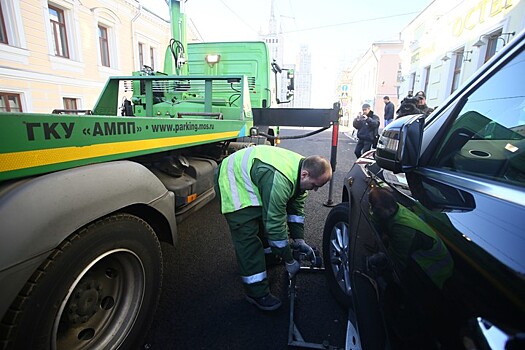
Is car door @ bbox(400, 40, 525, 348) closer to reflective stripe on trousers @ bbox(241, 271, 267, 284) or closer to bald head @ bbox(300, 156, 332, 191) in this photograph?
bald head @ bbox(300, 156, 332, 191)

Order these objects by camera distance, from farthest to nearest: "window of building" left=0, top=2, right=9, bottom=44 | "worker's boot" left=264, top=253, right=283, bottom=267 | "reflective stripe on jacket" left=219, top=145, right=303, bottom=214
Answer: "window of building" left=0, top=2, right=9, bottom=44 < "worker's boot" left=264, top=253, right=283, bottom=267 < "reflective stripe on jacket" left=219, top=145, right=303, bottom=214

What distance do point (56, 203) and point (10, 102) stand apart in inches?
442

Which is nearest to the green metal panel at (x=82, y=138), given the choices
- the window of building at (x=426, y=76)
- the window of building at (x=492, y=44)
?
the window of building at (x=492, y=44)

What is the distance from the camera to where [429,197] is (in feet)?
3.38

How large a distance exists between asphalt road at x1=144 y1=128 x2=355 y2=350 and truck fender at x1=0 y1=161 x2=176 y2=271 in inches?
36.9

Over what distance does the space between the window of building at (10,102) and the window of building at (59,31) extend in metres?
2.34

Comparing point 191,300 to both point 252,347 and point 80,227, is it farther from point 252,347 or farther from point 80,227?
point 80,227

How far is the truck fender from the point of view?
1010 mm

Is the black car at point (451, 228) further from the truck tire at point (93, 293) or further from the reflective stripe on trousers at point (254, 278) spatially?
the truck tire at point (93, 293)

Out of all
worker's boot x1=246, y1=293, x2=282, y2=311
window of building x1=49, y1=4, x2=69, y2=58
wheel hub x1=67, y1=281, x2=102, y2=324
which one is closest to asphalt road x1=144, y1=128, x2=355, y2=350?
worker's boot x1=246, y1=293, x2=282, y2=311

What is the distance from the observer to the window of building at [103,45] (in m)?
12.7

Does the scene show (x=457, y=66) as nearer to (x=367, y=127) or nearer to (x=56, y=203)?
(x=367, y=127)

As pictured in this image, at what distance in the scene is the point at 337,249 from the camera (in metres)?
2.13

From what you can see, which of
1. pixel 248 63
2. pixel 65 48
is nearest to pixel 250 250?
pixel 248 63
